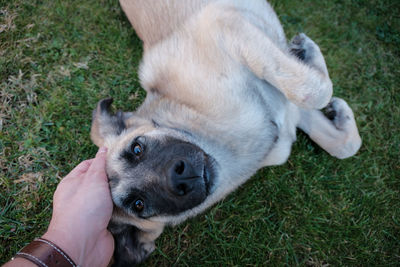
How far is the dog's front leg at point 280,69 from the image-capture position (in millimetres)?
2367

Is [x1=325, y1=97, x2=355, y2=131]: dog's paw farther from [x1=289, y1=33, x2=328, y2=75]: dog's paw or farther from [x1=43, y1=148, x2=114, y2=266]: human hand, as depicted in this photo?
[x1=43, y1=148, x2=114, y2=266]: human hand

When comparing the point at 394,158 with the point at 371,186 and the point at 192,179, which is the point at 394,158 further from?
the point at 192,179

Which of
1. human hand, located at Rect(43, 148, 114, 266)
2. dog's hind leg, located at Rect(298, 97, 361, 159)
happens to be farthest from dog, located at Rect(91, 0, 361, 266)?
dog's hind leg, located at Rect(298, 97, 361, 159)

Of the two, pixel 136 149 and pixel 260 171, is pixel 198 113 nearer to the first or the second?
pixel 136 149

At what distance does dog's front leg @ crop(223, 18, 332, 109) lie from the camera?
93.2 inches

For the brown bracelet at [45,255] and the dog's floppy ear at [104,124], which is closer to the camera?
the brown bracelet at [45,255]

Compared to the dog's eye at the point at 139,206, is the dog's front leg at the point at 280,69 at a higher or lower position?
higher

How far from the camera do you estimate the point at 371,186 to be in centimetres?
330

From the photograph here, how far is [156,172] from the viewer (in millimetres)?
2166

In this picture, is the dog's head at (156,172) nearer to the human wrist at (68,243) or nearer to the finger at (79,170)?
the finger at (79,170)

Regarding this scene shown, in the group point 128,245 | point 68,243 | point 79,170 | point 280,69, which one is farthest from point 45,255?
point 280,69

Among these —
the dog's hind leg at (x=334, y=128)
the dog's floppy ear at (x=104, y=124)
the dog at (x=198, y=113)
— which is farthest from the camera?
the dog's hind leg at (x=334, y=128)

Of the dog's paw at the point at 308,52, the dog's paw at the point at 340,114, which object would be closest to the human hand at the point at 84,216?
A: the dog's paw at the point at 308,52

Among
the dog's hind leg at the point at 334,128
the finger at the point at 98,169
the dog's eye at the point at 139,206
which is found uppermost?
the finger at the point at 98,169
